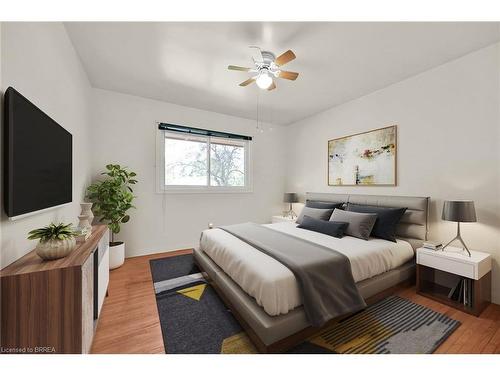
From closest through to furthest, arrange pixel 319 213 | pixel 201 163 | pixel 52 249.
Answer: pixel 52 249, pixel 319 213, pixel 201 163

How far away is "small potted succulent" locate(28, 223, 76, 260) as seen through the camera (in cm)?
119

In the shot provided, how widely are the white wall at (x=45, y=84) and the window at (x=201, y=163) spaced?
50.4 inches

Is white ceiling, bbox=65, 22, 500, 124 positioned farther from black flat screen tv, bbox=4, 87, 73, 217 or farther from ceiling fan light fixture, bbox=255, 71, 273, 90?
black flat screen tv, bbox=4, 87, 73, 217

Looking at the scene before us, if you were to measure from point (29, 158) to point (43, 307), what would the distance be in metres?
0.85

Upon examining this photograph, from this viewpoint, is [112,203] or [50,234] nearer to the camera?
[50,234]

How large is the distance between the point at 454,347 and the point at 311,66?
296cm

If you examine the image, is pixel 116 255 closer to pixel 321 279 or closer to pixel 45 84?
pixel 45 84

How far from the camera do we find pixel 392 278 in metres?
2.18

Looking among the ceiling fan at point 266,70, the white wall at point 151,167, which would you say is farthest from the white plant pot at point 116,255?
the ceiling fan at point 266,70

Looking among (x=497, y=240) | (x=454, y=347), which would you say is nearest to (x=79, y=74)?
(x=454, y=347)

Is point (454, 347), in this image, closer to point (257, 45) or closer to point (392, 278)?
point (392, 278)

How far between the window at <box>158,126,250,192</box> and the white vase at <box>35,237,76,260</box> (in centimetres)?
250

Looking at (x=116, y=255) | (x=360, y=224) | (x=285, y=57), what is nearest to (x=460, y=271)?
(x=360, y=224)

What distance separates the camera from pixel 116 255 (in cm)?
295
